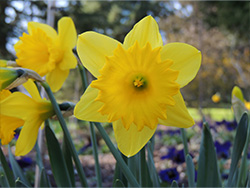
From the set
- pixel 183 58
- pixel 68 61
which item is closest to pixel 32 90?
pixel 68 61

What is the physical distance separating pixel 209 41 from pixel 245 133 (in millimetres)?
6536

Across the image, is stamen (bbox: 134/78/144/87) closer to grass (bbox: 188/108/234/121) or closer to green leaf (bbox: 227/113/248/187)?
green leaf (bbox: 227/113/248/187)

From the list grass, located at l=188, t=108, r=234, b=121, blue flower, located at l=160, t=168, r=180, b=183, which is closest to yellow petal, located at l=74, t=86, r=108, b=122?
blue flower, located at l=160, t=168, r=180, b=183

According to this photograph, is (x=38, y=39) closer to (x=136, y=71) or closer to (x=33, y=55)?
(x=33, y=55)

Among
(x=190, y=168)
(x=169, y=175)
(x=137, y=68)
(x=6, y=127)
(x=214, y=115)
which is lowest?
(x=214, y=115)

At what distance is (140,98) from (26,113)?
0.91ft

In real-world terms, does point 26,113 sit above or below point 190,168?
above

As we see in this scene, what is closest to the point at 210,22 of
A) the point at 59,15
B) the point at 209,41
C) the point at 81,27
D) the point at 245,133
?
the point at 209,41

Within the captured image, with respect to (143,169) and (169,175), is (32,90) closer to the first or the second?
(143,169)

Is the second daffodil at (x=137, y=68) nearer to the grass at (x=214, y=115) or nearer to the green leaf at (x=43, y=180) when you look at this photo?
the green leaf at (x=43, y=180)

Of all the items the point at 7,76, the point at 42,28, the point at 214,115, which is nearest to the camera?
the point at 7,76

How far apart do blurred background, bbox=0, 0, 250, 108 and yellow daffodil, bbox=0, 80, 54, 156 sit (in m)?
4.04

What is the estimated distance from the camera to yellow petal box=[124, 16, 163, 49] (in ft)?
1.97

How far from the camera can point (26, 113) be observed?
643 mm
